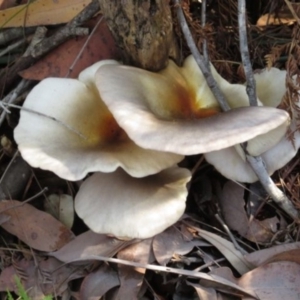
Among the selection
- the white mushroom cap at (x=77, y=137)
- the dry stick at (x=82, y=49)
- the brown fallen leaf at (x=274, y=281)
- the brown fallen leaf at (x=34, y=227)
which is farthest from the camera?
the dry stick at (x=82, y=49)

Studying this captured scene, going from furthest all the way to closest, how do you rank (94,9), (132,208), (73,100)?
(94,9), (73,100), (132,208)

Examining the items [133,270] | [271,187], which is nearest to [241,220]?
[271,187]

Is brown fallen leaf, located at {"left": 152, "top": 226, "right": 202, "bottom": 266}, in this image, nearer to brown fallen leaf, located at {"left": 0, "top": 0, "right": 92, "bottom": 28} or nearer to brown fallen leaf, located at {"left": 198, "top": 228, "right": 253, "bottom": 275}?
brown fallen leaf, located at {"left": 198, "top": 228, "right": 253, "bottom": 275}

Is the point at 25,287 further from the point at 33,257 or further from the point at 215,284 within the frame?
the point at 215,284

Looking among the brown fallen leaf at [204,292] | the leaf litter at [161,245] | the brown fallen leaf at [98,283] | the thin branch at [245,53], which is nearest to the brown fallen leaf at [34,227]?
the leaf litter at [161,245]

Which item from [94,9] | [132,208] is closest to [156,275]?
[132,208]

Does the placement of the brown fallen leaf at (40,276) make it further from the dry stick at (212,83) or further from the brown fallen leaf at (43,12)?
the brown fallen leaf at (43,12)
